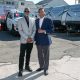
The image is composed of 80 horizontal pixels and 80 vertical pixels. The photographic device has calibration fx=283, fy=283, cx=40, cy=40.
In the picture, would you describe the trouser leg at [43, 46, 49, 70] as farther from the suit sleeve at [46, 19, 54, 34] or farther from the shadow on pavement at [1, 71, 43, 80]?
the suit sleeve at [46, 19, 54, 34]

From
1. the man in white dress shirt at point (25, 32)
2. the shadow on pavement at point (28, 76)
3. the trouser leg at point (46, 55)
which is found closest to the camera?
the shadow on pavement at point (28, 76)

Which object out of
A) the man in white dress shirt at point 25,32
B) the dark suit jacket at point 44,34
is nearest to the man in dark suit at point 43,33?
the dark suit jacket at point 44,34

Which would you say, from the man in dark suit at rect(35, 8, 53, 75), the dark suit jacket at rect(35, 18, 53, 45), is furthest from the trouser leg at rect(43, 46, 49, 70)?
the dark suit jacket at rect(35, 18, 53, 45)

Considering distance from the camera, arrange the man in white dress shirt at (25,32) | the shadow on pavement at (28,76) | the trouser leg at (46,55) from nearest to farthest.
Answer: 1. the shadow on pavement at (28,76)
2. the man in white dress shirt at (25,32)
3. the trouser leg at (46,55)

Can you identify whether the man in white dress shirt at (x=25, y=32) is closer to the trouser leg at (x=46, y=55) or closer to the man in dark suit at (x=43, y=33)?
the man in dark suit at (x=43, y=33)

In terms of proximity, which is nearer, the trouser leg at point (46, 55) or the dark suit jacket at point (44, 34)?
the dark suit jacket at point (44, 34)

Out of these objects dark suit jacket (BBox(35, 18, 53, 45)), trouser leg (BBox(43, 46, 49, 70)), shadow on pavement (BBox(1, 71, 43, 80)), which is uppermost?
dark suit jacket (BBox(35, 18, 53, 45))

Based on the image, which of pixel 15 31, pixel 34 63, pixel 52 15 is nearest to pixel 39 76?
pixel 34 63

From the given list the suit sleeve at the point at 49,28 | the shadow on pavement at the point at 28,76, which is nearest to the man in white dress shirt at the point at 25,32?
the shadow on pavement at the point at 28,76

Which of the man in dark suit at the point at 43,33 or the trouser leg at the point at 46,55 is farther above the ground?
the man in dark suit at the point at 43,33

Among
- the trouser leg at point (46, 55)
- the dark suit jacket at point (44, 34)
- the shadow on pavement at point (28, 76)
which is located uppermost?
the dark suit jacket at point (44, 34)

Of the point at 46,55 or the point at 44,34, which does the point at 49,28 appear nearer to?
the point at 44,34

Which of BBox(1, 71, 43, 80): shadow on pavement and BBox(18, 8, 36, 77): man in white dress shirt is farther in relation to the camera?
BBox(18, 8, 36, 77): man in white dress shirt

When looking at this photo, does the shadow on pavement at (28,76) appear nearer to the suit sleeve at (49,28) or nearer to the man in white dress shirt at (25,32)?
the man in white dress shirt at (25,32)
